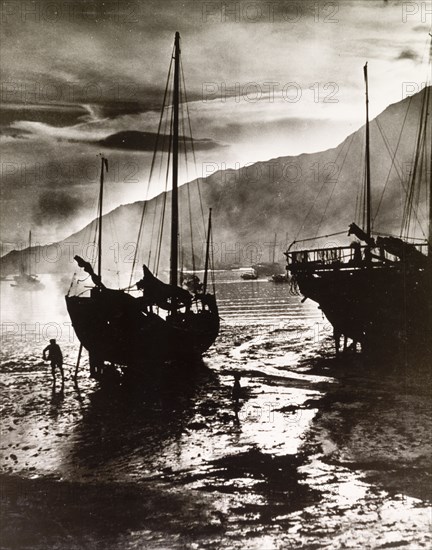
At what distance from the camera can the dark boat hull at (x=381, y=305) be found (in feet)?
78.1

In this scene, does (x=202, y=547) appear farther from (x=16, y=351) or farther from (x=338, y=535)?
(x=16, y=351)

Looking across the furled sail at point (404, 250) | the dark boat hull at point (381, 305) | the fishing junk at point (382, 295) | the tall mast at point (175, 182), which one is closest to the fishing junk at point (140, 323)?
the tall mast at point (175, 182)

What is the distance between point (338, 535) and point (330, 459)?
11.6 ft

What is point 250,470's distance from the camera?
11.0 meters

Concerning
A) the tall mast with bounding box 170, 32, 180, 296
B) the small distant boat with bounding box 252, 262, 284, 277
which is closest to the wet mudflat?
the tall mast with bounding box 170, 32, 180, 296

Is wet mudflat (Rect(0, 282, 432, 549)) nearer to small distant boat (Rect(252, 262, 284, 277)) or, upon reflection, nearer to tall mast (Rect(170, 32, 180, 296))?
tall mast (Rect(170, 32, 180, 296))

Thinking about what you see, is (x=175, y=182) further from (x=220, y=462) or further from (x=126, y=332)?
(x=220, y=462)

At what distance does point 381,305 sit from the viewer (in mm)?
24656

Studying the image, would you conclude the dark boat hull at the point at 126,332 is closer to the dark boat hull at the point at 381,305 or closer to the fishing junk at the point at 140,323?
the fishing junk at the point at 140,323

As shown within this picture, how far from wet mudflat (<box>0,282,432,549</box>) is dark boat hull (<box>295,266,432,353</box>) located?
2.71 meters

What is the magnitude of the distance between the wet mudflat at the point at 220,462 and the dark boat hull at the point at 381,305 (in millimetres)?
2706

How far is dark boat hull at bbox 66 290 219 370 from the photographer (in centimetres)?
2145

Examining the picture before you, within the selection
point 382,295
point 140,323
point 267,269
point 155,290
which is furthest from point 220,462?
point 267,269

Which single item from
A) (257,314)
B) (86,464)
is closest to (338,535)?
(86,464)
